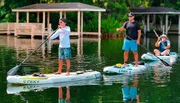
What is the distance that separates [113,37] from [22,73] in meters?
25.5

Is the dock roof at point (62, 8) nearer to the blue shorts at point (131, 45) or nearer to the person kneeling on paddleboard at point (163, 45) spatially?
the person kneeling on paddleboard at point (163, 45)

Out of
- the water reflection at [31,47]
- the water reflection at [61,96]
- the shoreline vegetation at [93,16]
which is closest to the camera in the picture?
the water reflection at [61,96]

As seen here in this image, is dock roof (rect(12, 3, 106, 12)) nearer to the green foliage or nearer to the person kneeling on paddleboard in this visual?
the green foliage

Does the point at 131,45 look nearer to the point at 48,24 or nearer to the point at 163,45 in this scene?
the point at 163,45

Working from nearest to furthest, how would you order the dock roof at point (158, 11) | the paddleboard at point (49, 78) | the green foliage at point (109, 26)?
the paddleboard at point (49, 78) < the green foliage at point (109, 26) < the dock roof at point (158, 11)

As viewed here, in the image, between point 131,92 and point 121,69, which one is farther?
point 121,69

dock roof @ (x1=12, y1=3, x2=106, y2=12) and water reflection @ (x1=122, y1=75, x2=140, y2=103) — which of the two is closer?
water reflection @ (x1=122, y1=75, x2=140, y2=103)

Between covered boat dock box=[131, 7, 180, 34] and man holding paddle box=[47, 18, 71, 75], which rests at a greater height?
man holding paddle box=[47, 18, 71, 75]

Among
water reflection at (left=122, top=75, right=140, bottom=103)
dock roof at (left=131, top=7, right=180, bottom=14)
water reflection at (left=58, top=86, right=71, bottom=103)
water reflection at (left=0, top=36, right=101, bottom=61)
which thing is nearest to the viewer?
water reflection at (left=58, top=86, right=71, bottom=103)

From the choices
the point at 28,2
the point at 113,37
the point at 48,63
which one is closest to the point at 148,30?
the point at 113,37

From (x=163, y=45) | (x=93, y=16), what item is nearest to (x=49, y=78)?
(x=163, y=45)

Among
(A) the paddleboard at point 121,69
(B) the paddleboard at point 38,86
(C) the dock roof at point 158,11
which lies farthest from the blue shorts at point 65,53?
(C) the dock roof at point 158,11

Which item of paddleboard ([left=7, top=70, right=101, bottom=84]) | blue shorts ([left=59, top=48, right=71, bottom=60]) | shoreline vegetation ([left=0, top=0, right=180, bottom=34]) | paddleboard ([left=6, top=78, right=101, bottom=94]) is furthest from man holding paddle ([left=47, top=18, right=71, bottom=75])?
shoreline vegetation ([left=0, top=0, right=180, bottom=34])

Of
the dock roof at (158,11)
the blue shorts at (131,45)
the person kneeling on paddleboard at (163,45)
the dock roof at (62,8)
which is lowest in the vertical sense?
the dock roof at (158,11)
